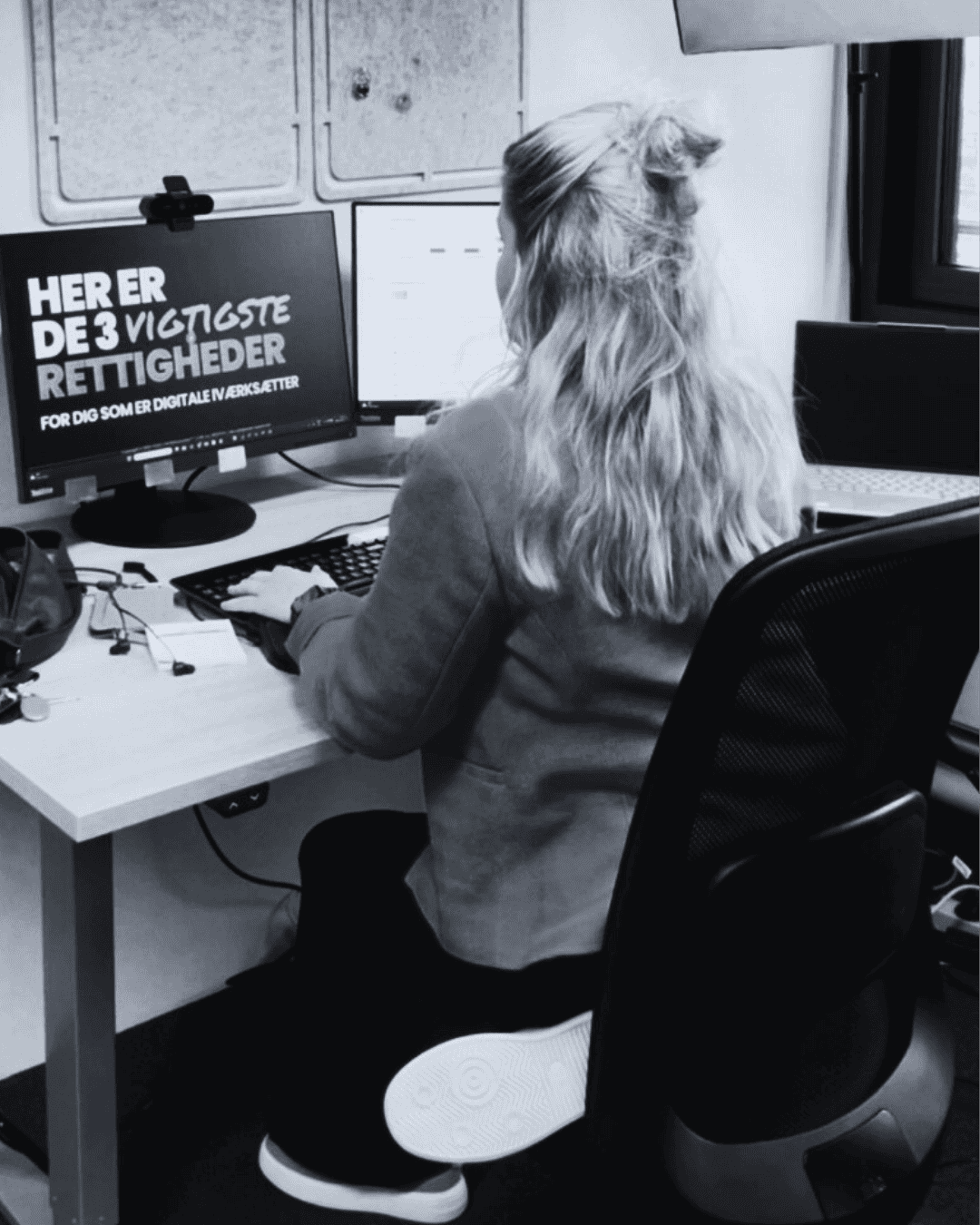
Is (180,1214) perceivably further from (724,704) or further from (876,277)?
(876,277)

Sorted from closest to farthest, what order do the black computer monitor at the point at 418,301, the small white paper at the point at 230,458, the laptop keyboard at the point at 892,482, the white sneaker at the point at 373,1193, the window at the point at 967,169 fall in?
1. the white sneaker at the point at 373,1193
2. the small white paper at the point at 230,458
3. the black computer monitor at the point at 418,301
4. the laptop keyboard at the point at 892,482
5. the window at the point at 967,169

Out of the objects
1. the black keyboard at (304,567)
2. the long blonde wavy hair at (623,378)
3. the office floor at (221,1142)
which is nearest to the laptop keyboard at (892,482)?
the office floor at (221,1142)

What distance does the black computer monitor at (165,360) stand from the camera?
1.73 m

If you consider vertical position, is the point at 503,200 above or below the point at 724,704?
above

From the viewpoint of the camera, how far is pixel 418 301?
2.09m

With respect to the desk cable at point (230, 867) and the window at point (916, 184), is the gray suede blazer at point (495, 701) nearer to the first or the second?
the desk cable at point (230, 867)

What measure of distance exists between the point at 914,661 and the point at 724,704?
0.21 m

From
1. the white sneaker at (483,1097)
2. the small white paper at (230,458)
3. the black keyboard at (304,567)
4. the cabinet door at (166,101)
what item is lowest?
the white sneaker at (483,1097)

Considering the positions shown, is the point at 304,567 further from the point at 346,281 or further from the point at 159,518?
the point at 346,281

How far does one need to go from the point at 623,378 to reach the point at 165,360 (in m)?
0.84

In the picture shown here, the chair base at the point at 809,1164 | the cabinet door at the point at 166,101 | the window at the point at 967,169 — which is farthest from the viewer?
the window at the point at 967,169

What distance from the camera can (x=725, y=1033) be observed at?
114cm

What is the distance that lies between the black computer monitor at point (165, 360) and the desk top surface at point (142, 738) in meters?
0.22

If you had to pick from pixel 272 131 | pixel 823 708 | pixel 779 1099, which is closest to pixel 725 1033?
pixel 779 1099
